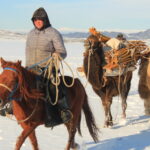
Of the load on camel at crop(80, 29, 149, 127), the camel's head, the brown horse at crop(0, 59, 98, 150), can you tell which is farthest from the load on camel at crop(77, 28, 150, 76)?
the brown horse at crop(0, 59, 98, 150)

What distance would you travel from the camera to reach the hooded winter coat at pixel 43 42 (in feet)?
17.0

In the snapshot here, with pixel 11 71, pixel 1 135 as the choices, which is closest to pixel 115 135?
pixel 1 135

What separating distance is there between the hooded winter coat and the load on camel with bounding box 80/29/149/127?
8.10 feet

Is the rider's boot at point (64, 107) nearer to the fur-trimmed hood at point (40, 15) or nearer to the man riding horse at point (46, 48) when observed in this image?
the man riding horse at point (46, 48)

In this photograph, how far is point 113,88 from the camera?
28.5ft

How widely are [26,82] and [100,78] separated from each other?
149 inches

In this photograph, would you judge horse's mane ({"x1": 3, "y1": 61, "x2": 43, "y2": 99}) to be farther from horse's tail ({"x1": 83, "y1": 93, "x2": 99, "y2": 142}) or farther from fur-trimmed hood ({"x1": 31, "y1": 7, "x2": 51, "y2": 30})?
horse's tail ({"x1": 83, "y1": 93, "x2": 99, "y2": 142})

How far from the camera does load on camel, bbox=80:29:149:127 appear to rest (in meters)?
7.89

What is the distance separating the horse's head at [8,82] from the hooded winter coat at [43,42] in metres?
0.77

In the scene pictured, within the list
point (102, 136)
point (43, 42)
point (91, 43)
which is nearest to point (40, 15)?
point (43, 42)

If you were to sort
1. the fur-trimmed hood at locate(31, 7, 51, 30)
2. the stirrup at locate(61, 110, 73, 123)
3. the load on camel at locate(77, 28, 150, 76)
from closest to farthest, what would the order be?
the fur-trimmed hood at locate(31, 7, 51, 30) → the stirrup at locate(61, 110, 73, 123) → the load on camel at locate(77, 28, 150, 76)

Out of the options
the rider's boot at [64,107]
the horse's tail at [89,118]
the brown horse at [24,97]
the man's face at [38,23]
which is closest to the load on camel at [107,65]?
the horse's tail at [89,118]

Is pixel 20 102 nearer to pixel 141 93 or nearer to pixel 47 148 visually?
pixel 47 148

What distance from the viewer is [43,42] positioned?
5254 mm
